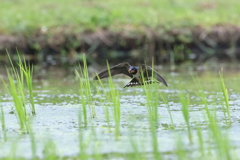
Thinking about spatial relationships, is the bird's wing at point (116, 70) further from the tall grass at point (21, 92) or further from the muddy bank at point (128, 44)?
the muddy bank at point (128, 44)

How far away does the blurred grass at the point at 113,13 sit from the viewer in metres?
11.5

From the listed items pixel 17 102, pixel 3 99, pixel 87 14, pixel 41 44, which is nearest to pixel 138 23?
pixel 87 14

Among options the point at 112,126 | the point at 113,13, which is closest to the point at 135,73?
the point at 112,126

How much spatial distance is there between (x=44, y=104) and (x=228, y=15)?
8286 millimetres

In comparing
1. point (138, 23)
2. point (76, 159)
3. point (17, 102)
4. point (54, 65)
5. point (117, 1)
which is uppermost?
point (117, 1)

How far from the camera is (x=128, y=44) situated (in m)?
11.6

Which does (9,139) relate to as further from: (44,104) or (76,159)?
Answer: (44,104)

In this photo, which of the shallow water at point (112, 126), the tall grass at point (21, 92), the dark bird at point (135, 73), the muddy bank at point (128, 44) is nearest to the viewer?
the shallow water at point (112, 126)

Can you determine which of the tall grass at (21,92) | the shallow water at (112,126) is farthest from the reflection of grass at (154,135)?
the tall grass at (21,92)

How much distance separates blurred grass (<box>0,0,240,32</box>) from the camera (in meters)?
11.5

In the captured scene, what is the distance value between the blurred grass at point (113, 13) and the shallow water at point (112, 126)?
5207mm

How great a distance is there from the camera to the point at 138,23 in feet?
38.4

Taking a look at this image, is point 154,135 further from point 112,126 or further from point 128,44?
point 128,44

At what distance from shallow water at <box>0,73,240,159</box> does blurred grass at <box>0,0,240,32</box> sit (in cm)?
521
